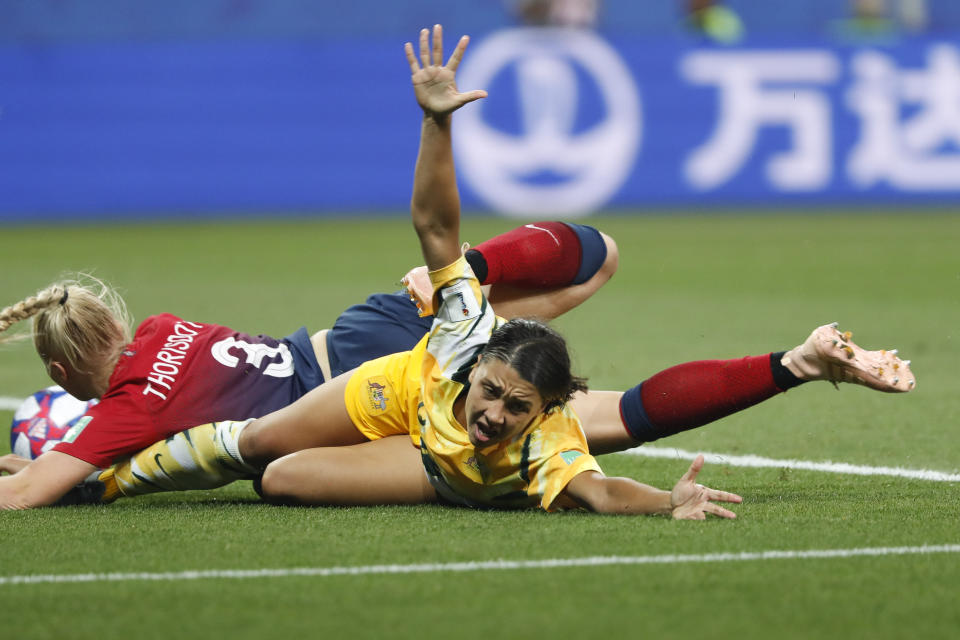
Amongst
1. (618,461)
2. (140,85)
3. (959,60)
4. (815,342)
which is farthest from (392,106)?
(815,342)

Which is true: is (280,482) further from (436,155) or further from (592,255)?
(592,255)

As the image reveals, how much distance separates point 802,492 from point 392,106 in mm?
11858

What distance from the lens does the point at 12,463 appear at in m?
4.79

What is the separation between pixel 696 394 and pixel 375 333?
4.09 feet

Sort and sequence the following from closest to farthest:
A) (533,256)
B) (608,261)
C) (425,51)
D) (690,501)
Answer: (425,51) < (690,501) < (533,256) < (608,261)

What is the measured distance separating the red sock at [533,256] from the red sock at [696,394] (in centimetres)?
76

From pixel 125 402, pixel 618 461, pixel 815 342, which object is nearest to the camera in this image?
pixel 815 342

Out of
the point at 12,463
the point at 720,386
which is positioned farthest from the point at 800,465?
the point at 12,463

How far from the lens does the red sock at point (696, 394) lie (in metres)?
4.21

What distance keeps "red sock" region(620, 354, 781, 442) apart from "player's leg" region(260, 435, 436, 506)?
66 cm

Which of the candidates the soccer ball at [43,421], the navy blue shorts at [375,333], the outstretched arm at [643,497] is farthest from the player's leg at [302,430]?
the soccer ball at [43,421]

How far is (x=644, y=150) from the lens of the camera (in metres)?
16.2

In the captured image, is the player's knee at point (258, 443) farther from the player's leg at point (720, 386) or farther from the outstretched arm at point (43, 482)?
the player's leg at point (720, 386)

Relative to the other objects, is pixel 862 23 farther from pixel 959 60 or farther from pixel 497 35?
pixel 497 35
